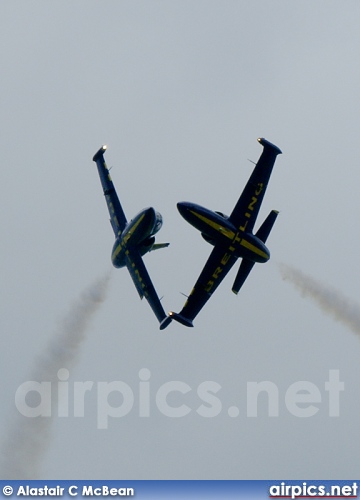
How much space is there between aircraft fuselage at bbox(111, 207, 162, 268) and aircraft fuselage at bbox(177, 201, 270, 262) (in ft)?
8.37

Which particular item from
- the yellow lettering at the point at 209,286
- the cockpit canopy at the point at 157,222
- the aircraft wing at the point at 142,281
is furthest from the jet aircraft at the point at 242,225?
the aircraft wing at the point at 142,281

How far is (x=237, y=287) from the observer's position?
346 feet

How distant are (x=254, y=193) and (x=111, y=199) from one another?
13150 mm

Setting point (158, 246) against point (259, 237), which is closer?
point (259, 237)

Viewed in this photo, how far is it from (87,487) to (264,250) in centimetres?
2670

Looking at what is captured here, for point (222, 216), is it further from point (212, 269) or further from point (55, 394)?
point (55, 394)

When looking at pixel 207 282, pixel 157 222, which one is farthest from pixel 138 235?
pixel 207 282

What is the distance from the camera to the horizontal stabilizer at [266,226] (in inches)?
4021

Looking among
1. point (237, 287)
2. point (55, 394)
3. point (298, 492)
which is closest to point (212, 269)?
point (237, 287)

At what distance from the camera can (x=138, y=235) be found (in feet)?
333

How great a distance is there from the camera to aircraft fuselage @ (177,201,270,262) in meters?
99.6

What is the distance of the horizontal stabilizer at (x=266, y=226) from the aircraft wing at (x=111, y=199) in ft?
37.7

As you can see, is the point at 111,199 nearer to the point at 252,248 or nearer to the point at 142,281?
the point at 142,281

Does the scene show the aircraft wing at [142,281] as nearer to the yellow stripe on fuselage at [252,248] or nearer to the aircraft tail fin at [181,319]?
the aircraft tail fin at [181,319]
